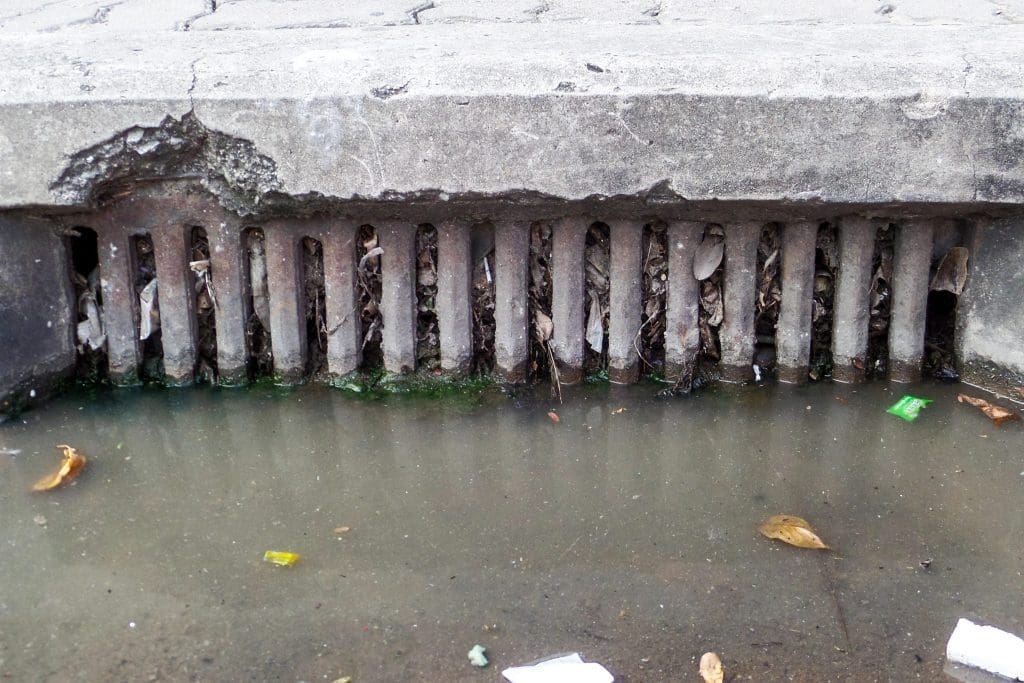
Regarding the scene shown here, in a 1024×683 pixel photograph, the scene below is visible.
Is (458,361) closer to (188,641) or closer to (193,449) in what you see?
(193,449)

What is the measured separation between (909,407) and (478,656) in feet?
4.64

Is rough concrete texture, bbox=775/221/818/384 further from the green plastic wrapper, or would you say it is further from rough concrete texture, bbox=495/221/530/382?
rough concrete texture, bbox=495/221/530/382

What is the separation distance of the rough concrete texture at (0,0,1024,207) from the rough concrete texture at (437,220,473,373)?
25 cm

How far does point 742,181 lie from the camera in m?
2.47

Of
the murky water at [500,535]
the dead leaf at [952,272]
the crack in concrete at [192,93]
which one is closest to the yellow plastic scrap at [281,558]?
the murky water at [500,535]

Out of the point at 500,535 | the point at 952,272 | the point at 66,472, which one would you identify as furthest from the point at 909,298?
the point at 66,472

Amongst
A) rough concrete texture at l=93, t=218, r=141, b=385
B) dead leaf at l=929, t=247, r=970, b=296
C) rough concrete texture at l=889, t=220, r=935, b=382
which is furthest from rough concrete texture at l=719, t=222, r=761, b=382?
rough concrete texture at l=93, t=218, r=141, b=385

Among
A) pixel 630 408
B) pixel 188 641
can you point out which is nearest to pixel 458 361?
pixel 630 408

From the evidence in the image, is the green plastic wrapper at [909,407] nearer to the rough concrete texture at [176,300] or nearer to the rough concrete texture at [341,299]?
the rough concrete texture at [341,299]

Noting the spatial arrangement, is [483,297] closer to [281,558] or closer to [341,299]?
[341,299]

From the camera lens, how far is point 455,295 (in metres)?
2.79

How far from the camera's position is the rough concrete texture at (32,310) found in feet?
8.80

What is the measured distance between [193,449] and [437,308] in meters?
0.71

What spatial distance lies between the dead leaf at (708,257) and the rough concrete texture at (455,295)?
58cm
